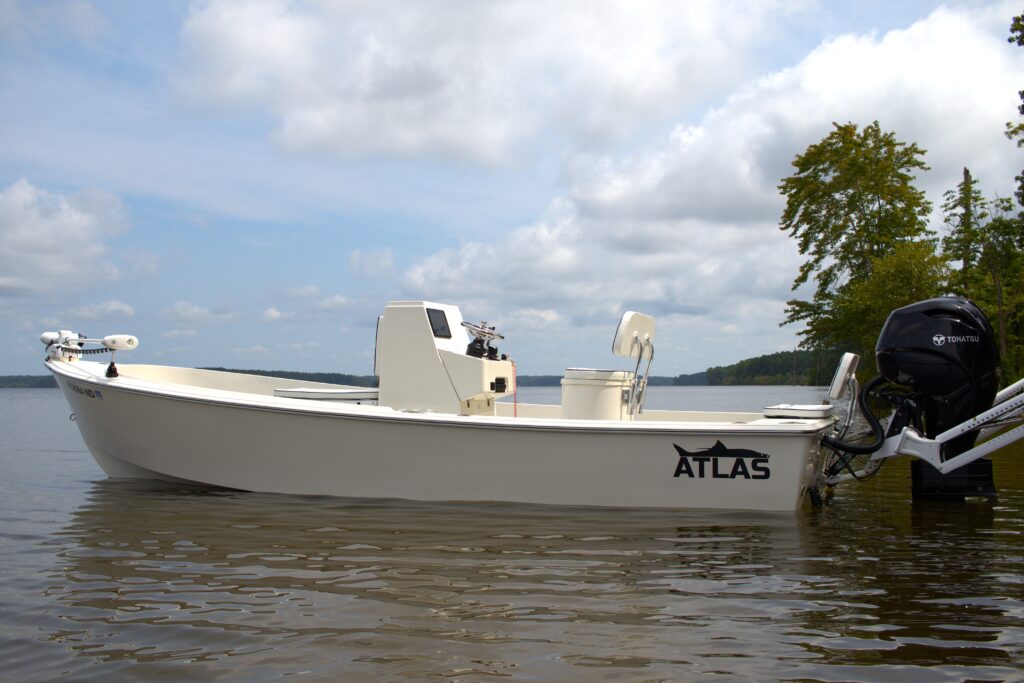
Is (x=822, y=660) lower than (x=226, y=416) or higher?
lower

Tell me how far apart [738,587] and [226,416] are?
492 centimetres

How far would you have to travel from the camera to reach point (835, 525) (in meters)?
6.98

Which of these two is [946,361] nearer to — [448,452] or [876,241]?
[448,452]

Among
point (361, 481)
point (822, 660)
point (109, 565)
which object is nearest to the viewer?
point (822, 660)

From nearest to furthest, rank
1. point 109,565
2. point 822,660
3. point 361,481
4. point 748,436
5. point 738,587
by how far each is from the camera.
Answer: point 822,660 → point 738,587 → point 109,565 → point 748,436 → point 361,481

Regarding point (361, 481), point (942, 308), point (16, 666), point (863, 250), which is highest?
point (863, 250)

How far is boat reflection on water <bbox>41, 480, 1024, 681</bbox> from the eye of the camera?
3.82m

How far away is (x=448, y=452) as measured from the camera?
7.52 metres

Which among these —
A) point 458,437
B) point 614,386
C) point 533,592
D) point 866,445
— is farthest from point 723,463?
point 533,592

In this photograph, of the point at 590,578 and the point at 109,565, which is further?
the point at 109,565

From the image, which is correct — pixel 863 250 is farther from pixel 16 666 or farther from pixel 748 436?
pixel 16 666

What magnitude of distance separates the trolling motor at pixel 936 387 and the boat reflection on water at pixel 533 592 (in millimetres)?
578

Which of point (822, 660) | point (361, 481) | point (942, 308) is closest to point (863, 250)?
point (942, 308)

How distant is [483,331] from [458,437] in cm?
175
